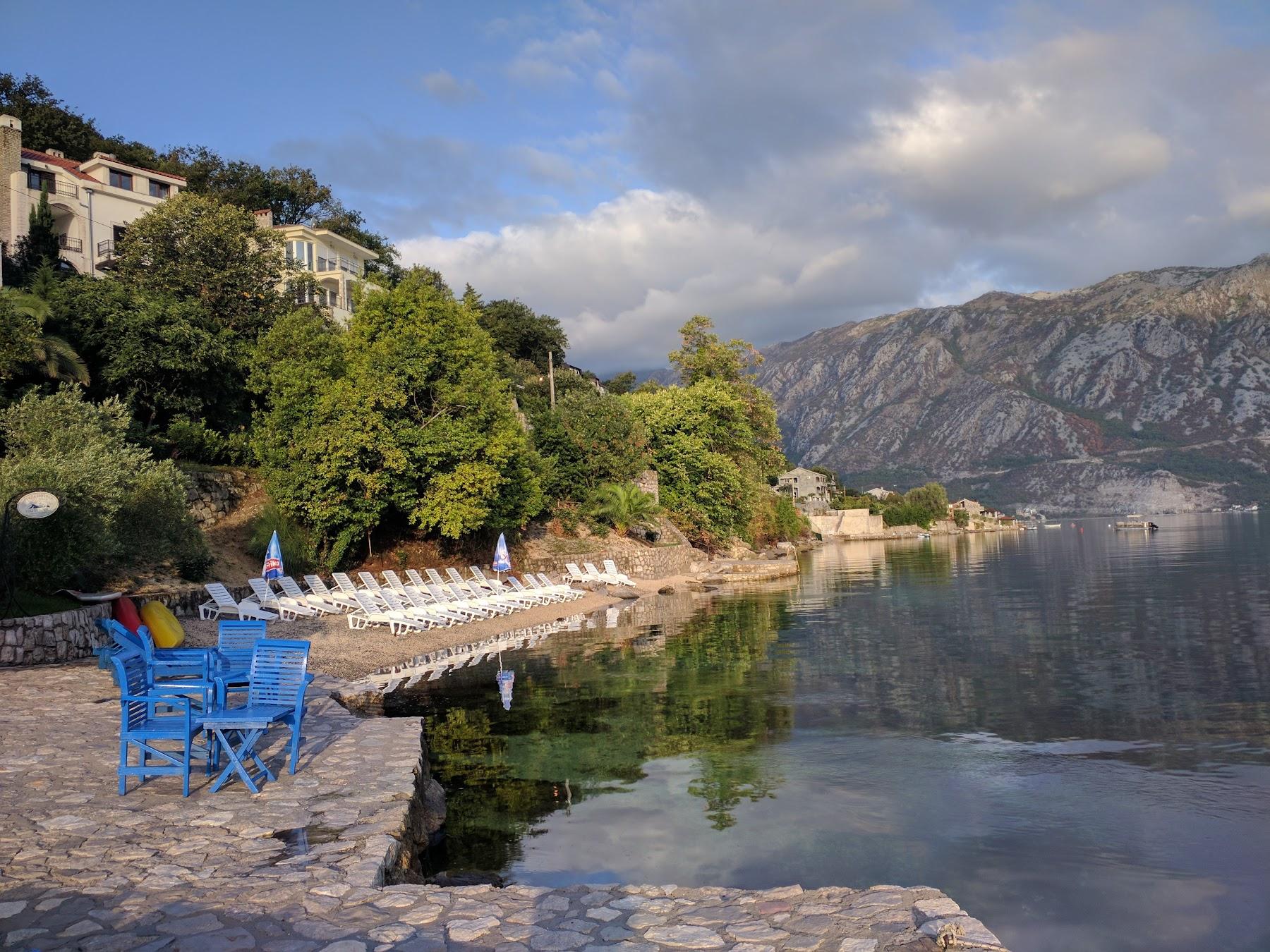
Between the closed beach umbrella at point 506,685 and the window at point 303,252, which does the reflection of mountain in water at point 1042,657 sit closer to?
the closed beach umbrella at point 506,685

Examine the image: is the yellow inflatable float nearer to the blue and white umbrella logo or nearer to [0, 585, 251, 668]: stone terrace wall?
[0, 585, 251, 668]: stone terrace wall

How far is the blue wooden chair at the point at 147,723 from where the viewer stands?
22.7 feet

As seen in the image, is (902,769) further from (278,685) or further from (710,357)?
(710,357)

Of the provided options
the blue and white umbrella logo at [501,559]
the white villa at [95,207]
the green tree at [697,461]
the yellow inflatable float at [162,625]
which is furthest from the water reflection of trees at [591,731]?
the white villa at [95,207]

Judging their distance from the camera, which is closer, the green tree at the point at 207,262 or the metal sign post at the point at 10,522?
the metal sign post at the point at 10,522

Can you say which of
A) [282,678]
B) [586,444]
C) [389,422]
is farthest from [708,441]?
[282,678]

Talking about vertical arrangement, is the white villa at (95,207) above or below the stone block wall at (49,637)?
above

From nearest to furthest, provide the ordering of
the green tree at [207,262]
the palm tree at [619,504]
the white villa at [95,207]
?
the green tree at [207,262] < the white villa at [95,207] < the palm tree at [619,504]

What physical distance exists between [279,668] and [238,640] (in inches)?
125

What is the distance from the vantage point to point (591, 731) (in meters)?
12.0

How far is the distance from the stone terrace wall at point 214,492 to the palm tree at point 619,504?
50.0 feet

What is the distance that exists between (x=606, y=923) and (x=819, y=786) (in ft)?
16.2

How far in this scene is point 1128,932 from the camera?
6.13 m

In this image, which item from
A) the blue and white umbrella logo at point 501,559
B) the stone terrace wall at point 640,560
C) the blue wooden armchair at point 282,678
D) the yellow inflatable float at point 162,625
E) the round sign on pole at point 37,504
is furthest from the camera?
the stone terrace wall at point 640,560
